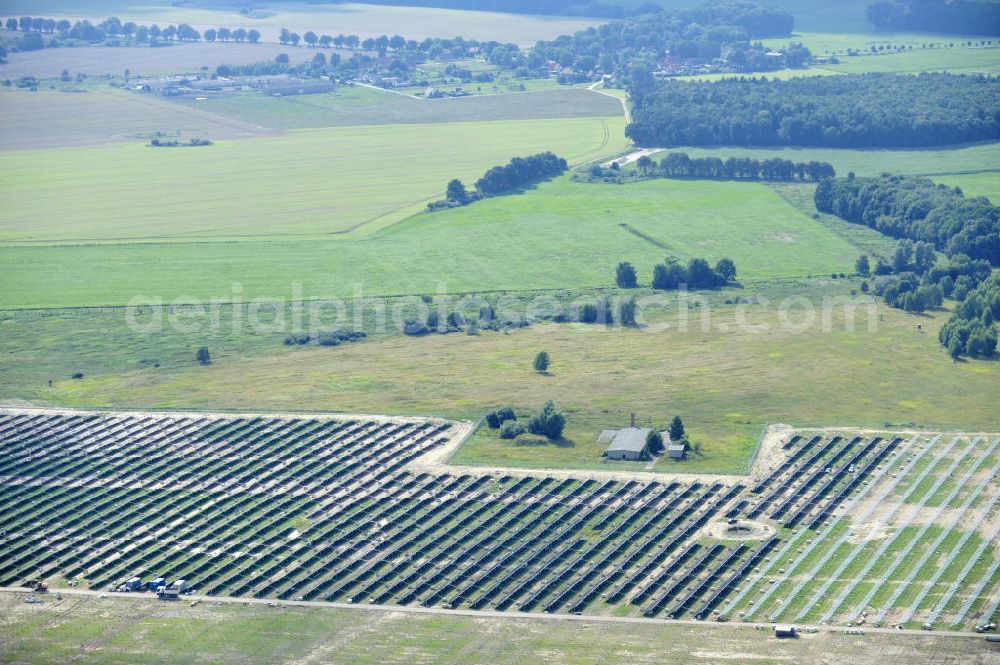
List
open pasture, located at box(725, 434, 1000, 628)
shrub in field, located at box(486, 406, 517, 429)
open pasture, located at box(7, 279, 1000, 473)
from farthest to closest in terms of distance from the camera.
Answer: open pasture, located at box(7, 279, 1000, 473) → shrub in field, located at box(486, 406, 517, 429) → open pasture, located at box(725, 434, 1000, 628)

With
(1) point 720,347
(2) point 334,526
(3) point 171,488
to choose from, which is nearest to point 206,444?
(3) point 171,488

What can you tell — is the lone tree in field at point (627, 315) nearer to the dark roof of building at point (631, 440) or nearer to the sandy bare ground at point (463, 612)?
the dark roof of building at point (631, 440)

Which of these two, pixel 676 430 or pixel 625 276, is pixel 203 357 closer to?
pixel 625 276

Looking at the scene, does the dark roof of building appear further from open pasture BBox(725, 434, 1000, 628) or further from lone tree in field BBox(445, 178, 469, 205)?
lone tree in field BBox(445, 178, 469, 205)

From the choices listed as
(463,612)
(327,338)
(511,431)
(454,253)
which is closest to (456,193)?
(454,253)

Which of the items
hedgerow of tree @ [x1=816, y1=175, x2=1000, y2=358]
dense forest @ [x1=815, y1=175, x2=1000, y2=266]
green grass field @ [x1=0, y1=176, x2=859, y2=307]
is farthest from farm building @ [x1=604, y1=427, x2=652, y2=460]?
dense forest @ [x1=815, y1=175, x2=1000, y2=266]

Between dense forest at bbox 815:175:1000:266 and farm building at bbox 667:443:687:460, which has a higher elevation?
dense forest at bbox 815:175:1000:266
